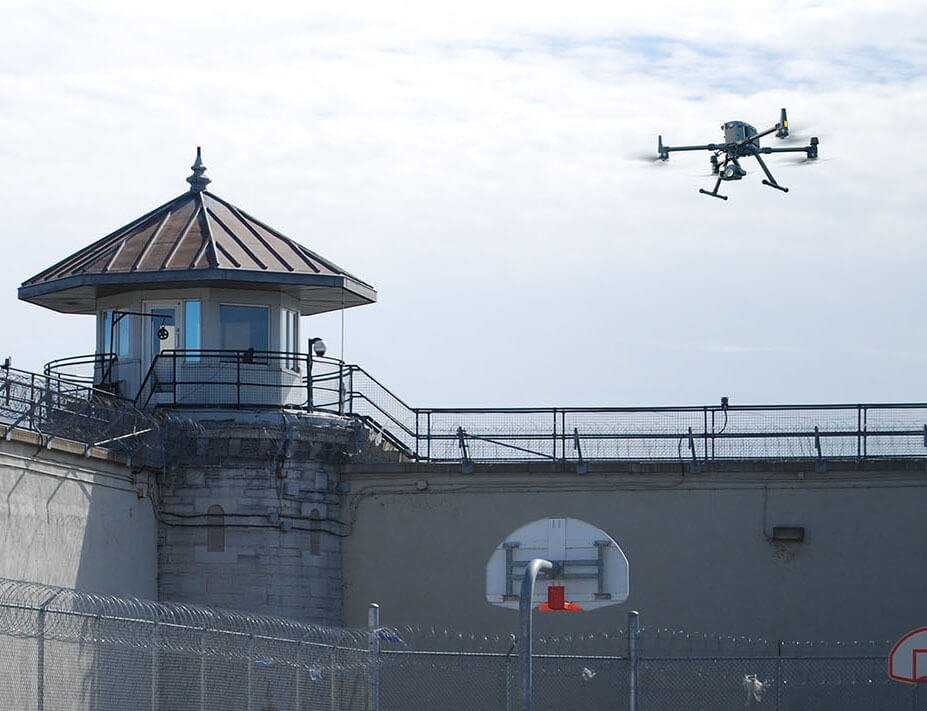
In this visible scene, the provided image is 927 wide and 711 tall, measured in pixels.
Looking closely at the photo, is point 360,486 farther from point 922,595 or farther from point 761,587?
point 922,595

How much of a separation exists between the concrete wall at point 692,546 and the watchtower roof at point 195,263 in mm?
3189

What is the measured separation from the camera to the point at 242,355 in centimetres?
2895

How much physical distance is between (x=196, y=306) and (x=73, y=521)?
182 inches

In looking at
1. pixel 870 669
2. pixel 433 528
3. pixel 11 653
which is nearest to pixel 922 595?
pixel 870 669

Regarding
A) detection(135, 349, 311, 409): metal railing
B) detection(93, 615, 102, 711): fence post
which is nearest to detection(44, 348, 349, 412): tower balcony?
detection(135, 349, 311, 409): metal railing

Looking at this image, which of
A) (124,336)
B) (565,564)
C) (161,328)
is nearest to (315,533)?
(161,328)

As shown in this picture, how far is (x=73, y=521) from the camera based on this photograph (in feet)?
84.1

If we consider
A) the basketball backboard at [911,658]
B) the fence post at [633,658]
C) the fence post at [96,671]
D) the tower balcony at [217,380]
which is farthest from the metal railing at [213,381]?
the basketball backboard at [911,658]

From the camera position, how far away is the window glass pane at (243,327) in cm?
2912

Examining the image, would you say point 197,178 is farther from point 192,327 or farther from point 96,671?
point 96,671

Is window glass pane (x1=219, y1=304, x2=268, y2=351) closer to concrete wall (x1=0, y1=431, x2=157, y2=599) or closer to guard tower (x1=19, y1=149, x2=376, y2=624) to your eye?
guard tower (x1=19, y1=149, x2=376, y2=624)

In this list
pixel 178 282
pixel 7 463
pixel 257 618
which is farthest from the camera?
pixel 178 282

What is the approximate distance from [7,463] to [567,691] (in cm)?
946

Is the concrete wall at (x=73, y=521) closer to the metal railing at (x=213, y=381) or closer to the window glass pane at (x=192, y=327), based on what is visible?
the metal railing at (x=213, y=381)
